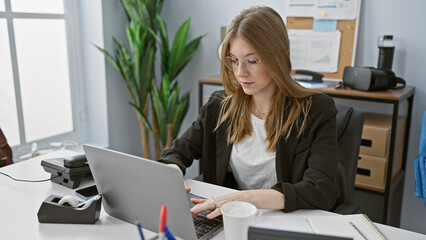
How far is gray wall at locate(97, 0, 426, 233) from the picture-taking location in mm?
2363

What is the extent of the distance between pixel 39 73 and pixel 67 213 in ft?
6.06

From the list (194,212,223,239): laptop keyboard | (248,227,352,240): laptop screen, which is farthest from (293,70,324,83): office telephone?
(248,227,352,240): laptop screen

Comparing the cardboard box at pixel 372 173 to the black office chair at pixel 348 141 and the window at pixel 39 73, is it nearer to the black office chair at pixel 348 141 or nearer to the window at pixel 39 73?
the black office chair at pixel 348 141

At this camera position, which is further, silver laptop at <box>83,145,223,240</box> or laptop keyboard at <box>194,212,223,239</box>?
laptop keyboard at <box>194,212,223,239</box>

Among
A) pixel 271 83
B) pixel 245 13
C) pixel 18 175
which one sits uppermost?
pixel 245 13

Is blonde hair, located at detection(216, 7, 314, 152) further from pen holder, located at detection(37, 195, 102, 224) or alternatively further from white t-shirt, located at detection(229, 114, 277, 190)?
pen holder, located at detection(37, 195, 102, 224)

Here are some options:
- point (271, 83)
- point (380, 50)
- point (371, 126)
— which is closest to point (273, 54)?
point (271, 83)

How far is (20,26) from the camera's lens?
2.56 meters

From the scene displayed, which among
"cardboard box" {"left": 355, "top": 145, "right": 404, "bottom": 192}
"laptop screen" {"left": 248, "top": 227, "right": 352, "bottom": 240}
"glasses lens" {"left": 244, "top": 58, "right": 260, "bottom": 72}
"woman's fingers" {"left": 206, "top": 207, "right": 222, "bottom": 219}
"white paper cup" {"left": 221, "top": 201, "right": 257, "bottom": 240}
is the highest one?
"glasses lens" {"left": 244, "top": 58, "right": 260, "bottom": 72}

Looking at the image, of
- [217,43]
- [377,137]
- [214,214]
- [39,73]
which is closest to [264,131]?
[214,214]

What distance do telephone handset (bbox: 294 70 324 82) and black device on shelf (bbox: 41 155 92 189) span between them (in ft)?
5.07

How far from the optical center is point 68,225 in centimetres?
114

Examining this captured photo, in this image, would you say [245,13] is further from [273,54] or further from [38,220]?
[38,220]

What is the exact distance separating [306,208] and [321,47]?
1.61 m
